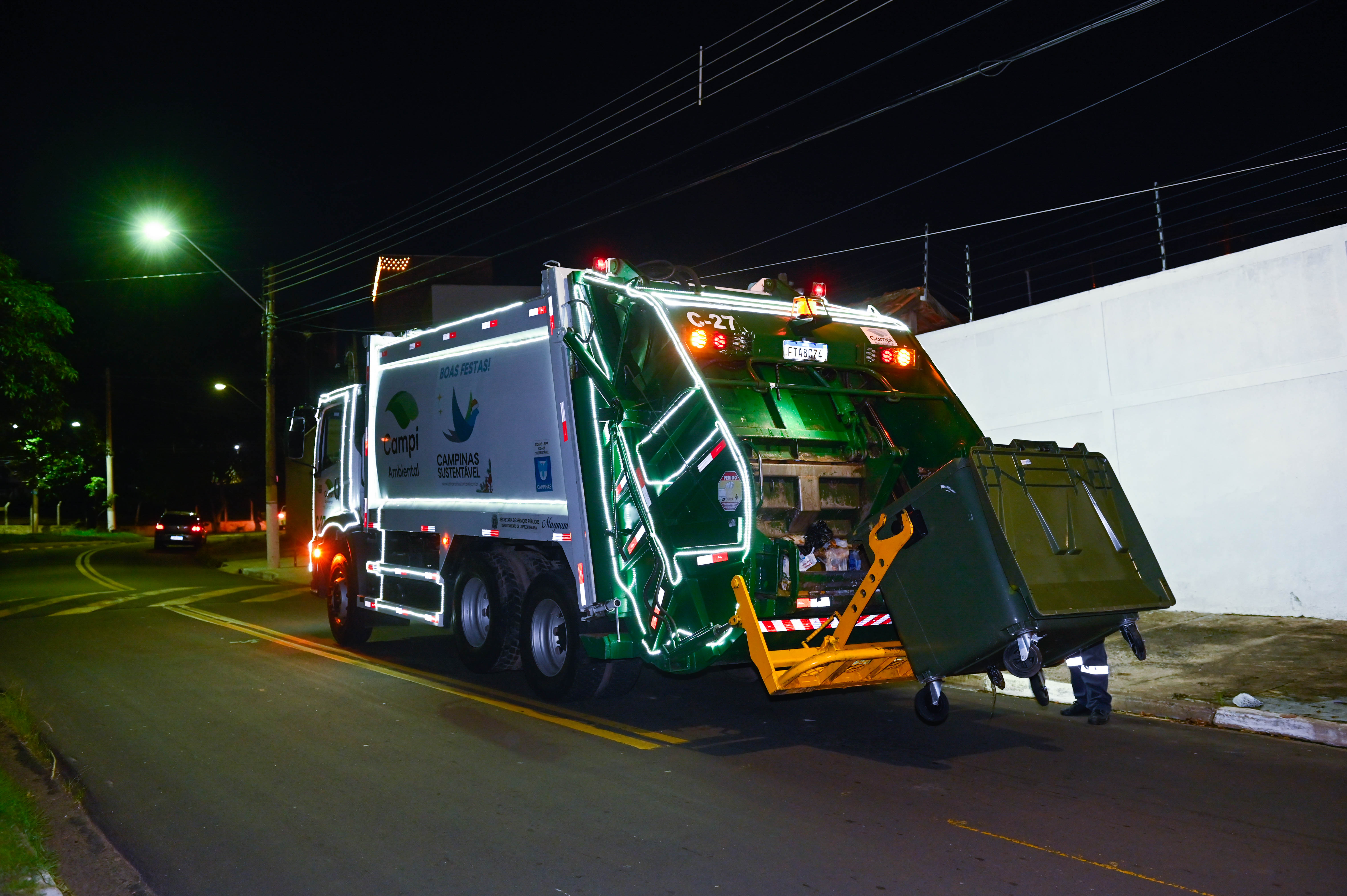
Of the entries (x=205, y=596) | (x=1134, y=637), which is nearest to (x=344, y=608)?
(x=1134, y=637)

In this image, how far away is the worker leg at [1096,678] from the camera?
7.09 m

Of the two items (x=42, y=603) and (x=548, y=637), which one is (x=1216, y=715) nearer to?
(x=548, y=637)

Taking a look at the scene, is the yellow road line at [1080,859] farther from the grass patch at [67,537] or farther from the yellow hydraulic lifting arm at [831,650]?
the grass patch at [67,537]

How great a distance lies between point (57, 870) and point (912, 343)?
6.59 meters

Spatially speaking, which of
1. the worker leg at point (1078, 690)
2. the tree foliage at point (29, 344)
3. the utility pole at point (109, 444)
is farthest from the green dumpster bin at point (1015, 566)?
the utility pole at point (109, 444)

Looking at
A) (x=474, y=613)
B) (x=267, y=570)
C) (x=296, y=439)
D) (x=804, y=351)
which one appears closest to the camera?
(x=804, y=351)

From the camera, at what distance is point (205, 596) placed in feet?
61.3

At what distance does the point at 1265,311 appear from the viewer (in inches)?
415

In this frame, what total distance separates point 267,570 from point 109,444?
2984 cm

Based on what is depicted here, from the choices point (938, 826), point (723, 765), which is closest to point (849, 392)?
point (723, 765)

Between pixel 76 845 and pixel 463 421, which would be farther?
pixel 463 421

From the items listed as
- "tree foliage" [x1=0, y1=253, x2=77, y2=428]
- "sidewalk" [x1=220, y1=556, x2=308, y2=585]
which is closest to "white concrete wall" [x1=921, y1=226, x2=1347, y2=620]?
"tree foliage" [x1=0, y1=253, x2=77, y2=428]

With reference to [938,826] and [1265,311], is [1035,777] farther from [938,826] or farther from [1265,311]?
[1265,311]

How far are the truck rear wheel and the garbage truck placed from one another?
0.07 feet
